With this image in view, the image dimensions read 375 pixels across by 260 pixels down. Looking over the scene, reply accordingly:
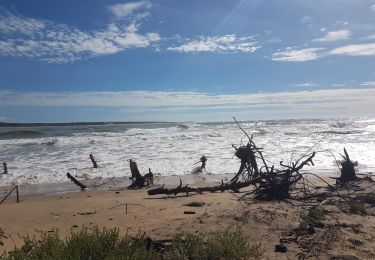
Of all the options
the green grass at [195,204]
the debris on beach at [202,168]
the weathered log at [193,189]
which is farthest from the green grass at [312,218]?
the debris on beach at [202,168]

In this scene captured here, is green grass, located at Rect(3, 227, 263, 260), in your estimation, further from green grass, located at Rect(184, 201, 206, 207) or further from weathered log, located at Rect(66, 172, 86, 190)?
weathered log, located at Rect(66, 172, 86, 190)

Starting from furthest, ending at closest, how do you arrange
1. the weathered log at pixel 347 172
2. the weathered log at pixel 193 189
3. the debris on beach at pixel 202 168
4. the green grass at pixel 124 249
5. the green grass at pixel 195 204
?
the debris on beach at pixel 202 168
the weathered log at pixel 347 172
the weathered log at pixel 193 189
the green grass at pixel 195 204
the green grass at pixel 124 249

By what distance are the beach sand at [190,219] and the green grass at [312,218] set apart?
0.34 ft

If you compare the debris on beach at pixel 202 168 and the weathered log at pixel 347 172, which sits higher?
the weathered log at pixel 347 172

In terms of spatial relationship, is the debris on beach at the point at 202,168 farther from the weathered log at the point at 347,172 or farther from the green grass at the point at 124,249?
the green grass at the point at 124,249

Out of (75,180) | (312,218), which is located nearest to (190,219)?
(312,218)

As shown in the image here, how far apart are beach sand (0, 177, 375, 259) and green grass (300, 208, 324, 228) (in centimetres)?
10

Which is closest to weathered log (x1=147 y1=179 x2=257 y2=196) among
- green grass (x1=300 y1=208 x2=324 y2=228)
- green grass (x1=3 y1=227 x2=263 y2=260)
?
green grass (x1=300 y1=208 x2=324 y2=228)

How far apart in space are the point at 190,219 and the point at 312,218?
71.9 inches

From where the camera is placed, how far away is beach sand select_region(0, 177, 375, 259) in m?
5.12

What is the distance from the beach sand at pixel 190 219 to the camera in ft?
16.8

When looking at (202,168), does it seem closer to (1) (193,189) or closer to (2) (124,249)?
(1) (193,189)

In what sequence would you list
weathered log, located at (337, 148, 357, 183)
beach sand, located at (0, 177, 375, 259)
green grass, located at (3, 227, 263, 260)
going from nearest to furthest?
1. green grass, located at (3, 227, 263, 260)
2. beach sand, located at (0, 177, 375, 259)
3. weathered log, located at (337, 148, 357, 183)

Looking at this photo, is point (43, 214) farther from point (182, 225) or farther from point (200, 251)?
point (200, 251)
